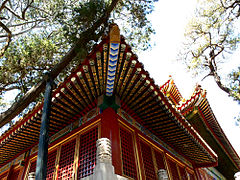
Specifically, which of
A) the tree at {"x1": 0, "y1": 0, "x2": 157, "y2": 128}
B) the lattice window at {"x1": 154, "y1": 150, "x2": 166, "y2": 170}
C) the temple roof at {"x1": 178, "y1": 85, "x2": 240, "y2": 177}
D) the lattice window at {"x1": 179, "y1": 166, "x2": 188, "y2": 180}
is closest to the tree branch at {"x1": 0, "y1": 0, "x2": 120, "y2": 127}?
the tree at {"x1": 0, "y1": 0, "x2": 157, "y2": 128}

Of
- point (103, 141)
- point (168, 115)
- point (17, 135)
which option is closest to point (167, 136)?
point (168, 115)

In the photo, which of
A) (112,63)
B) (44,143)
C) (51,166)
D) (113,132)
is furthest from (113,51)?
(51,166)

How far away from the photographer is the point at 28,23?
11.5 m

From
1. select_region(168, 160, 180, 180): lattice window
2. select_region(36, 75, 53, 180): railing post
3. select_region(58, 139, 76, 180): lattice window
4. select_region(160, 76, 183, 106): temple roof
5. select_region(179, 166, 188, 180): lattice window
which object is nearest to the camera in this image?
select_region(36, 75, 53, 180): railing post

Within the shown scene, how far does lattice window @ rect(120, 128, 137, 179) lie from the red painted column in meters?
0.39

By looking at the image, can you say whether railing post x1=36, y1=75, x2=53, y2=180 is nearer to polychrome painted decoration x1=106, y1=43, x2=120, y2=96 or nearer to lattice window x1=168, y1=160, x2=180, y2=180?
polychrome painted decoration x1=106, y1=43, x2=120, y2=96

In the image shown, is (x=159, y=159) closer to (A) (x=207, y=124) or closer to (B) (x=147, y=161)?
(B) (x=147, y=161)

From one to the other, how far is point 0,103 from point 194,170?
1243 cm

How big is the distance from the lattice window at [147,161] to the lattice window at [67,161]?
1980 mm

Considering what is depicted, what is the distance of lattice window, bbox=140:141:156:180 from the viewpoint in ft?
18.7

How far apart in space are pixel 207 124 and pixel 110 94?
23.2 ft

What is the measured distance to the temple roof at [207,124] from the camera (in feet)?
27.7

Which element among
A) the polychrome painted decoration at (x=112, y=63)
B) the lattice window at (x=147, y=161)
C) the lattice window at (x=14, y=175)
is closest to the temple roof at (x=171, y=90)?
the lattice window at (x=147, y=161)

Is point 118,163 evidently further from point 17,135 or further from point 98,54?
point 17,135
